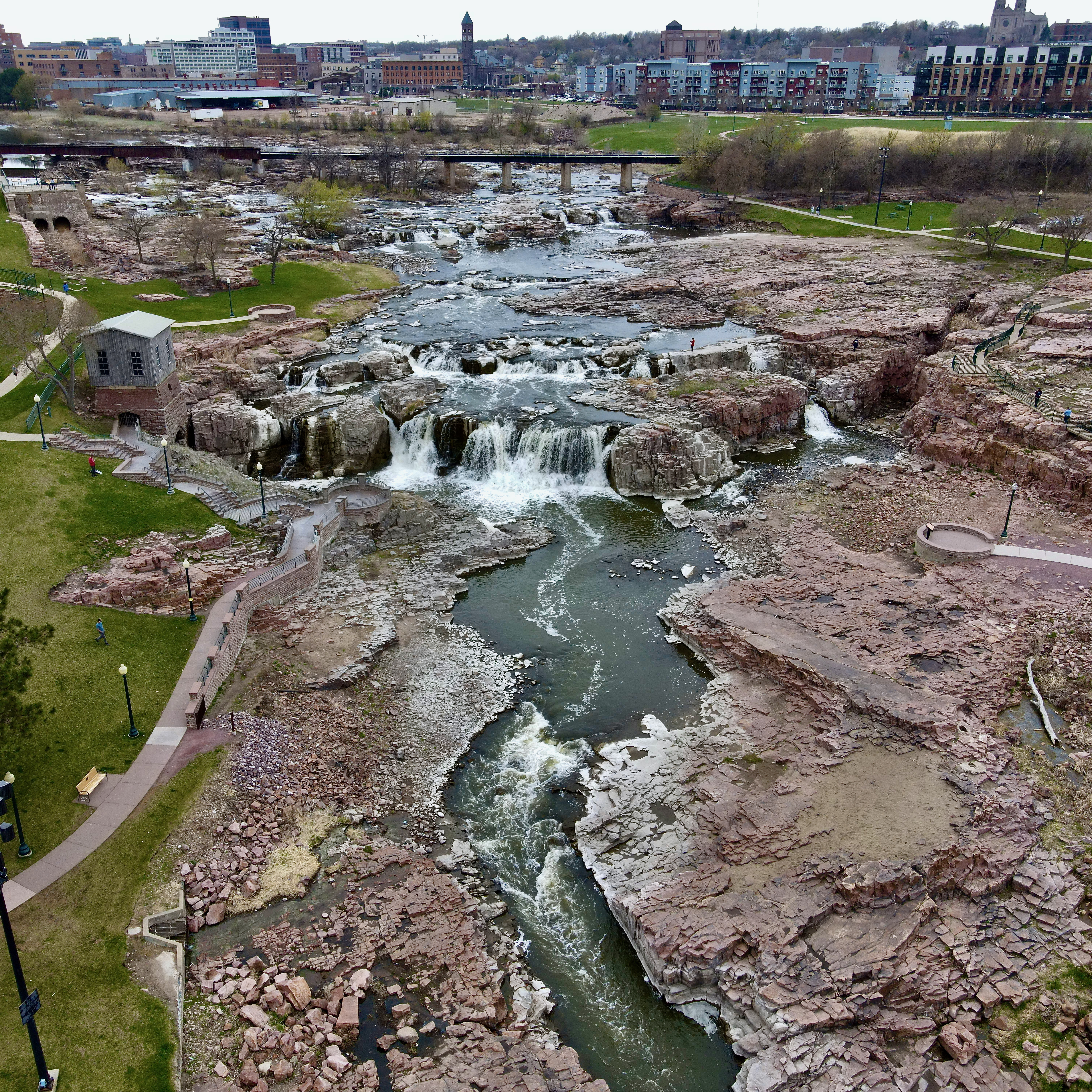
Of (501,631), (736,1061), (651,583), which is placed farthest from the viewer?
(651,583)

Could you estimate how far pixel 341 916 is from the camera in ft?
79.3

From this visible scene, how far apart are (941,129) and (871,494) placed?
346 feet

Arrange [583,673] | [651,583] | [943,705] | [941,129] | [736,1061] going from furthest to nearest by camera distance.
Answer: [941,129] → [651,583] → [583,673] → [943,705] → [736,1061]

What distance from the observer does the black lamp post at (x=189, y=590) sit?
3369 cm

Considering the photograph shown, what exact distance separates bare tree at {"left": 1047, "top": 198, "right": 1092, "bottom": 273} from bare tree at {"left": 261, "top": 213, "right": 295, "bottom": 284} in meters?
58.3

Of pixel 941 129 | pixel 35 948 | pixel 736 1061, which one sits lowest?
pixel 736 1061

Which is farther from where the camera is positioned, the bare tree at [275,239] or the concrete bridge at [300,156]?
the concrete bridge at [300,156]

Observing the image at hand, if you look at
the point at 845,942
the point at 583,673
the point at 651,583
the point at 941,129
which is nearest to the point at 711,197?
the point at 941,129

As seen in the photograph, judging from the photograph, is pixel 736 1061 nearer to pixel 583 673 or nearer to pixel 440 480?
pixel 583 673

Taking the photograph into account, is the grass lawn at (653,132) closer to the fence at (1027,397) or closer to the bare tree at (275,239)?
the bare tree at (275,239)

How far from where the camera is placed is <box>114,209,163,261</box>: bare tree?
81562 mm

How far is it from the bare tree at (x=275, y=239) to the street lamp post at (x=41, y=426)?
3131 cm

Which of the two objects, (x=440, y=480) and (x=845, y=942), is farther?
(x=440, y=480)

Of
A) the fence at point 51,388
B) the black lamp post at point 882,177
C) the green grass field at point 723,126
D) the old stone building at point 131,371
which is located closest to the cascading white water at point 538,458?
the old stone building at point 131,371
